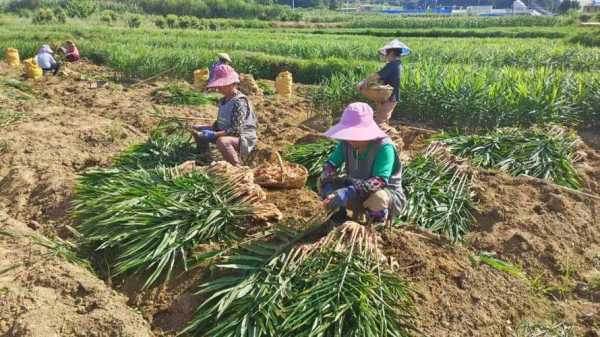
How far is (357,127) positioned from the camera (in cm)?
298

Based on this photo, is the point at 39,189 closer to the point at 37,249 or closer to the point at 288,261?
the point at 37,249

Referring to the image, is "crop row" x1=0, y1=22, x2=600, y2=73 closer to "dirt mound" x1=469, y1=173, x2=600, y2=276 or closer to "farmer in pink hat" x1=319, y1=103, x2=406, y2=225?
"dirt mound" x1=469, y1=173, x2=600, y2=276

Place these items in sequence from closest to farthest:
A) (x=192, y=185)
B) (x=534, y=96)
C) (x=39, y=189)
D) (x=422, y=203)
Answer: (x=192, y=185) < (x=422, y=203) < (x=39, y=189) < (x=534, y=96)

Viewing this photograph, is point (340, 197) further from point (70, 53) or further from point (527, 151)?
point (70, 53)

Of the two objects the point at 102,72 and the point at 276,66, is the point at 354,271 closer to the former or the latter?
the point at 276,66

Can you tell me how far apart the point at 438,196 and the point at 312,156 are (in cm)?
137

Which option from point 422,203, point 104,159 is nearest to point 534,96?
point 422,203

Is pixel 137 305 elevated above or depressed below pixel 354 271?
below

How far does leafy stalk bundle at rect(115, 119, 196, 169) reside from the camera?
14.8ft


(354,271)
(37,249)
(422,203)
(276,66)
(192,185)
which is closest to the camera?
(354,271)

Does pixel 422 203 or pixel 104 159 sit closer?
pixel 422 203

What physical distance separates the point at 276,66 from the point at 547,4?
100 meters

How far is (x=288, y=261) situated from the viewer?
2857 millimetres

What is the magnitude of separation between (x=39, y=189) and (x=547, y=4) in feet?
355
